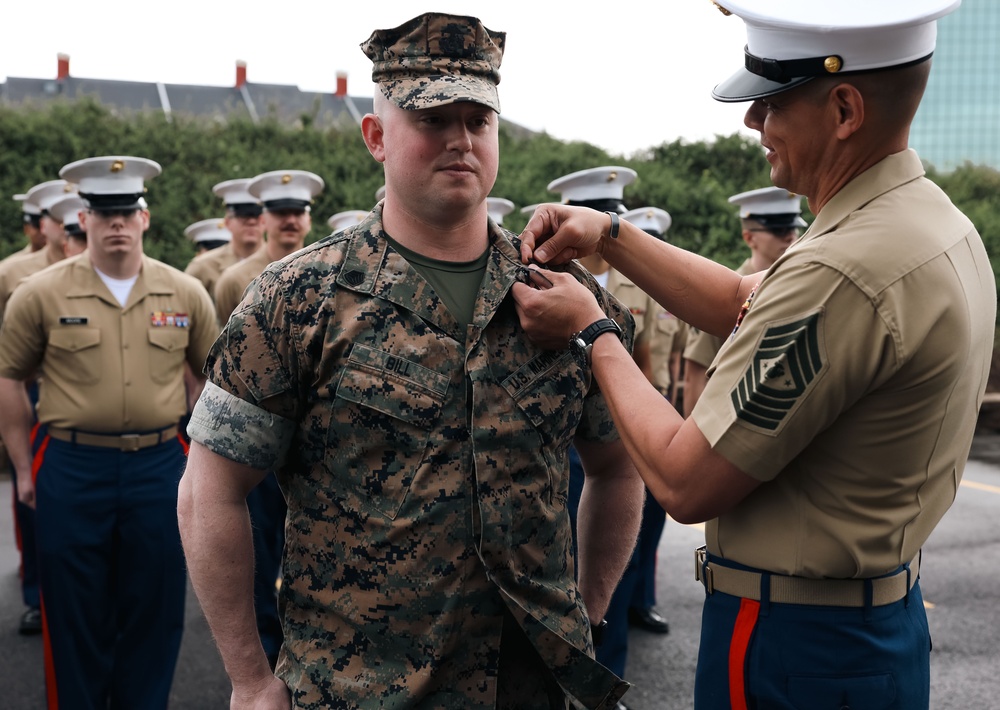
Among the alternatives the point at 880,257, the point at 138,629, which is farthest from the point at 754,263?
the point at 880,257

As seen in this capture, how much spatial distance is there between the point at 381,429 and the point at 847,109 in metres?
1.06

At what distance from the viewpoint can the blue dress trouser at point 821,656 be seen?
5.99 feet

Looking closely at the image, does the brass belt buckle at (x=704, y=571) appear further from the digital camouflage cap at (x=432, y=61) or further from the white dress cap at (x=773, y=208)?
the white dress cap at (x=773, y=208)

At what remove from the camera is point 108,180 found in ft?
14.9

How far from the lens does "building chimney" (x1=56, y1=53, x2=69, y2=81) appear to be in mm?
27531

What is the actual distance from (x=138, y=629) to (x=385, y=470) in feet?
8.61

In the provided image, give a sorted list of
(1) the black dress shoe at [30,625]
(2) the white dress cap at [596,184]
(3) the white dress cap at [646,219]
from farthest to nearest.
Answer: (3) the white dress cap at [646,219] < (2) the white dress cap at [596,184] < (1) the black dress shoe at [30,625]

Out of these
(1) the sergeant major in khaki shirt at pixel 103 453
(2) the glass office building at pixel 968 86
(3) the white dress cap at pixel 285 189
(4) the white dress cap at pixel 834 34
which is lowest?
(1) the sergeant major in khaki shirt at pixel 103 453

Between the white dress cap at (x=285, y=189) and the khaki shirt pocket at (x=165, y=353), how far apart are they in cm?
224

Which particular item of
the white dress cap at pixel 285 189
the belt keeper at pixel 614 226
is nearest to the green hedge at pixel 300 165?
the white dress cap at pixel 285 189

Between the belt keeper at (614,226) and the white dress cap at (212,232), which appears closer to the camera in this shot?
the belt keeper at (614,226)

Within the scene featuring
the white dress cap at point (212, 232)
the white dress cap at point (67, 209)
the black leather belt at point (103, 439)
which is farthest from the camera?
the white dress cap at point (212, 232)

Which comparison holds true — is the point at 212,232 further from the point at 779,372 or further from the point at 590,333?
the point at 779,372

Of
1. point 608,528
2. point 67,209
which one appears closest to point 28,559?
point 67,209
